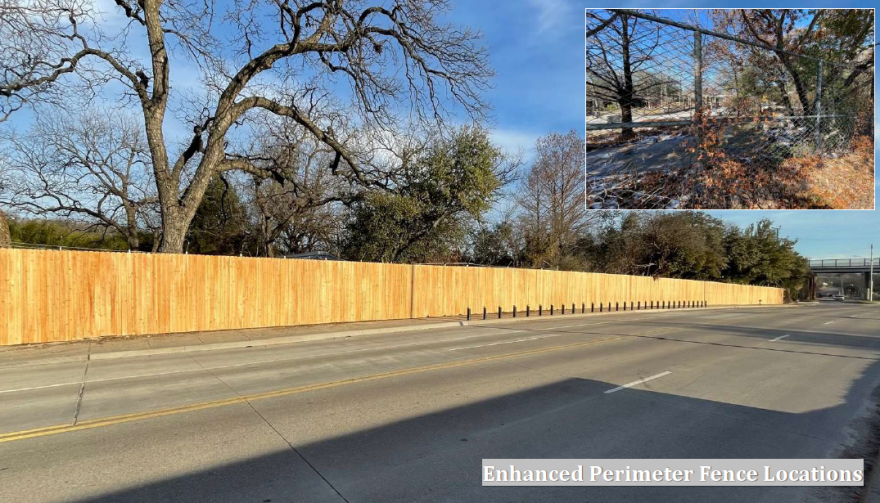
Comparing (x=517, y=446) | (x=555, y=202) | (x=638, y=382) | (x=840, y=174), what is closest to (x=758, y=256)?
(x=555, y=202)

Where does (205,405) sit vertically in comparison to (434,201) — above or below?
below

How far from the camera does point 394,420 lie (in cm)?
621

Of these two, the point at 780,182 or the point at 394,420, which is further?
the point at 780,182

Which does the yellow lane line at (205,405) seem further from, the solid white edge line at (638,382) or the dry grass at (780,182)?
the dry grass at (780,182)

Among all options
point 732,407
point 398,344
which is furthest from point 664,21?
point 398,344

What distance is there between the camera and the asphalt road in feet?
14.3

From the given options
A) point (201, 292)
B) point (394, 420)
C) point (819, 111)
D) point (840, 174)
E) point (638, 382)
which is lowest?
point (638, 382)

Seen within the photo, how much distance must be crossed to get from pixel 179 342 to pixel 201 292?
259cm

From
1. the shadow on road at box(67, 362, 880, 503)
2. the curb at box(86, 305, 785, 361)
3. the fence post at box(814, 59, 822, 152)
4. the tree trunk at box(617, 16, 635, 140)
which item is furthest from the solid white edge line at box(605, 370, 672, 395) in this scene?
the curb at box(86, 305, 785, 361)

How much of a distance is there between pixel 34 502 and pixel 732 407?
7.96 metres

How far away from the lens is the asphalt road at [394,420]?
4367mm

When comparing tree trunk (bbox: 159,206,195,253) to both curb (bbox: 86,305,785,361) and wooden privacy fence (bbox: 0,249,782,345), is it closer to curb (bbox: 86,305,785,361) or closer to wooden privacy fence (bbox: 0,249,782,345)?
wooden privacy fence (bbox: 0,249,782,345)

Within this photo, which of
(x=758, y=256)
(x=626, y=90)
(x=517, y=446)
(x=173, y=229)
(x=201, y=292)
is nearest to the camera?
(x=517, y=446)

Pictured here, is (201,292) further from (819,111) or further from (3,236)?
(819,111)
